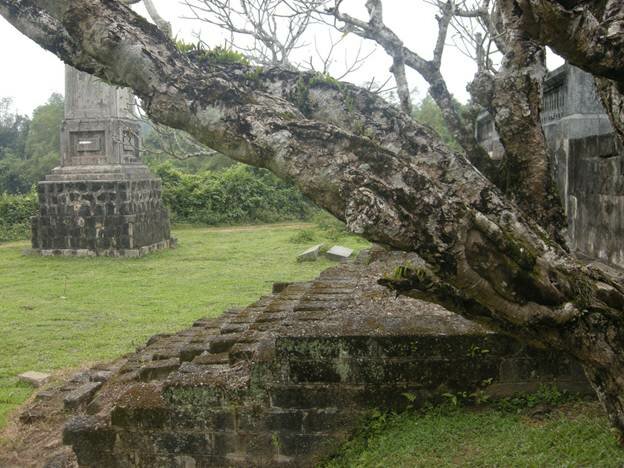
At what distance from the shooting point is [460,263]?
276cm

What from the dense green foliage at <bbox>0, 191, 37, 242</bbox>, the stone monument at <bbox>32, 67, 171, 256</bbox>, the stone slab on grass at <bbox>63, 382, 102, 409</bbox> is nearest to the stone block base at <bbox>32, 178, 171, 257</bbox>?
the stone monument at <bbox>32, 67, 171, 256</bbox>

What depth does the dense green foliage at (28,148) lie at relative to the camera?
37500 mm

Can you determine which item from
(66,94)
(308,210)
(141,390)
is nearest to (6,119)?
(308,210)

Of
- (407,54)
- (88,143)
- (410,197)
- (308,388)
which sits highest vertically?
(88,143)

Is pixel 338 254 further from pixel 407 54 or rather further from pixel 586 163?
pixel 407 54

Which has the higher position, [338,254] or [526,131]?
[526,131]

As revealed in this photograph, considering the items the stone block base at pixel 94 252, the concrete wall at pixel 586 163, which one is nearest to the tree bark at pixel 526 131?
the concrete wall at pixel 586 163

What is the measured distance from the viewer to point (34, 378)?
21.4ft

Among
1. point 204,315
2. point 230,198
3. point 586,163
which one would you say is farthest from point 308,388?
point 230,198

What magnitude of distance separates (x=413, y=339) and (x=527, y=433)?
785 millimetres

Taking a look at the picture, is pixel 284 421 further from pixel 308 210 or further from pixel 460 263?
pixel 308 210

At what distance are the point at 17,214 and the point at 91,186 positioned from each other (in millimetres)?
6774

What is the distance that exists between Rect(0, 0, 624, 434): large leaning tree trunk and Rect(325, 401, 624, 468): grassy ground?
27 cm

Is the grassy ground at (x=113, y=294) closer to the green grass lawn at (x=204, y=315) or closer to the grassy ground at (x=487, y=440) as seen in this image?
the green grass lawn at (x=204, y=315)
